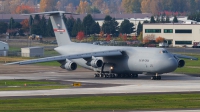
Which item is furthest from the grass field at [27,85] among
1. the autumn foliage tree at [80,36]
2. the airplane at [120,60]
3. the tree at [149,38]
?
the autumn foliage tree at [80,36]

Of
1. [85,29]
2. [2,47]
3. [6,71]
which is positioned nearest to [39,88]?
[6,71]

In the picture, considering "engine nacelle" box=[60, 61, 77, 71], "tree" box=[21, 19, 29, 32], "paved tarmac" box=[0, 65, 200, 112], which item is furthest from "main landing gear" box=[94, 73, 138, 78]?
"tree" box=[21, 19, 29, 32]

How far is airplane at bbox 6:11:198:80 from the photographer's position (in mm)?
57997

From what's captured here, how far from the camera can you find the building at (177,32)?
12375 centimetres

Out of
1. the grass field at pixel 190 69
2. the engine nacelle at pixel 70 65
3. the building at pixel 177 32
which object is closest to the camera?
the engine nacelle at pixel 70 65

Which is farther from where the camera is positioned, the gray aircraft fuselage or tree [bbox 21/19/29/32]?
tree [bbox 21/19/29/32]

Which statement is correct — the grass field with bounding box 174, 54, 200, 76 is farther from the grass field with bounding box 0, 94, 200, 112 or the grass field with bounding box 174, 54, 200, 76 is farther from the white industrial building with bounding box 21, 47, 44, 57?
the grass field with bounding box 0, 94, 200, 112

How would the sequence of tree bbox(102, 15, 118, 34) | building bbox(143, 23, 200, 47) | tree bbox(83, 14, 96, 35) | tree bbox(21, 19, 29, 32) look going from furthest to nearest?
tree bbox(21, 19, 29, 32)
tree bbox(102, 15, 118, 34)
tree bbox(83, 14, 96, 35)
building bbox(143, 23, 200, 47)

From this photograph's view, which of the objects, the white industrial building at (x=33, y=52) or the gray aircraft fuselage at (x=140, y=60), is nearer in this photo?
the gray aircraft fuselage at (x=140, y=60)

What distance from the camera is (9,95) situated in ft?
144

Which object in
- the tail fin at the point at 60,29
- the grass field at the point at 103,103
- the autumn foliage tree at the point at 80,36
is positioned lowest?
the autumn foliage tree at the point at 80,36

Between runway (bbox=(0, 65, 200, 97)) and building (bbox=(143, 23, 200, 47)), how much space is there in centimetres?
5793

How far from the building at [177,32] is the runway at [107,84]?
190ft

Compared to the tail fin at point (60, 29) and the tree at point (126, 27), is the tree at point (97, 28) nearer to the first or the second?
the tree at point (126, 27)
